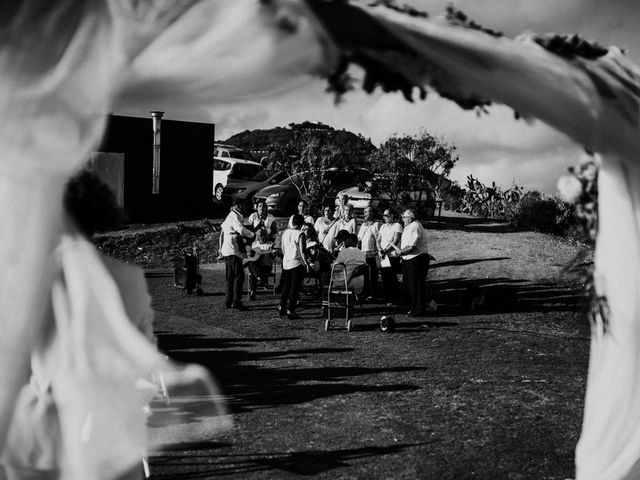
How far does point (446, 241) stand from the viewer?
66.7ft

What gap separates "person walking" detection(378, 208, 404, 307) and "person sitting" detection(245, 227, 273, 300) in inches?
90.9

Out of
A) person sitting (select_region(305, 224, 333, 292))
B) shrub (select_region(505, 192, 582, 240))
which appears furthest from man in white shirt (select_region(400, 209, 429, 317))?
shrub (select_region(505, 192, 582, 240))

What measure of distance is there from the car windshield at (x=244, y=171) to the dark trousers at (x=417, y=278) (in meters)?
13.5

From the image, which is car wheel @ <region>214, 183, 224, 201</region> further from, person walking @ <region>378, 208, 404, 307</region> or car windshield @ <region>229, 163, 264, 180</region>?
person walking @ <region>378, 208, 404, 307</region>

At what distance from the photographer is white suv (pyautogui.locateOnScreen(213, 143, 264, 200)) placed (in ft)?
85.2

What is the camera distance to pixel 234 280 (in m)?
13.6

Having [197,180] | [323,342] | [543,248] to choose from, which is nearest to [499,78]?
[323,342]

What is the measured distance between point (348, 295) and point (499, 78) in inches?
370

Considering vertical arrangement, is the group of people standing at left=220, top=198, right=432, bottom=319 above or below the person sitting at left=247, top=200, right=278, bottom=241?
below

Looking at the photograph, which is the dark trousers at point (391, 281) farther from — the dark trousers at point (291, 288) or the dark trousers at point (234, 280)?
the dark trousers at point (234, 280)

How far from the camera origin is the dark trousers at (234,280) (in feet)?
43.7

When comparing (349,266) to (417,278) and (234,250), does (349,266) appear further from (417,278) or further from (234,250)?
(234,250)

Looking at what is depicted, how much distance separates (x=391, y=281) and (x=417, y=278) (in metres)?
1.48

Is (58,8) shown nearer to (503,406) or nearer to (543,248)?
(503,406)
